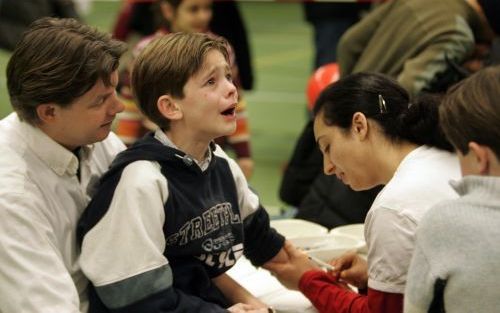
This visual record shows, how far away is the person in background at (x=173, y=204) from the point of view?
1.88 m

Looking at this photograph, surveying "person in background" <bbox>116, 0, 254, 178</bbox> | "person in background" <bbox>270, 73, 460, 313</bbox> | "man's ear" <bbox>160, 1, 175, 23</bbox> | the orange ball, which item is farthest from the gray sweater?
"man's ear" <bbox>160, 1, 175, 23</bbox>

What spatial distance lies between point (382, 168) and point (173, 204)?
50 cm

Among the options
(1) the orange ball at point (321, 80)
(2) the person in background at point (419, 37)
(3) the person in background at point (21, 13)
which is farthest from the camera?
(3) the person in background at point (21, 13)

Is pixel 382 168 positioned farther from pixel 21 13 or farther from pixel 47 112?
pixel 21 13

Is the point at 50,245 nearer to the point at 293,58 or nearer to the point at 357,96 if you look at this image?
the point at 357,96

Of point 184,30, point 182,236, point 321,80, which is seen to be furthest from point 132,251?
point 184,30

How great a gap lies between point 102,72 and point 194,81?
0.21 metres

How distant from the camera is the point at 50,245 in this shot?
74.5 inches

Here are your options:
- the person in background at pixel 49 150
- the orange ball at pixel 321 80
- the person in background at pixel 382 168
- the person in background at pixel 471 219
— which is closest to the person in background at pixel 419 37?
the orange ball at pixel 321 80

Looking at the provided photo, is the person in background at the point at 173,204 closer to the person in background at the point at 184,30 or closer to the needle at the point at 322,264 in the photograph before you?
the needle at the point at 322,264

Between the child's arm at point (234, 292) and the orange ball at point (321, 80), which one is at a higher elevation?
the child's arm at point (234, 292)

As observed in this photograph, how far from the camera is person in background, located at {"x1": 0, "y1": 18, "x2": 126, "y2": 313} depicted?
1829 millimetres

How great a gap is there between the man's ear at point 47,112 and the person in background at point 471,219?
0.84 meters

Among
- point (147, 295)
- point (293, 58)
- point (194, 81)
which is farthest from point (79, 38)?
point (293, 58)
